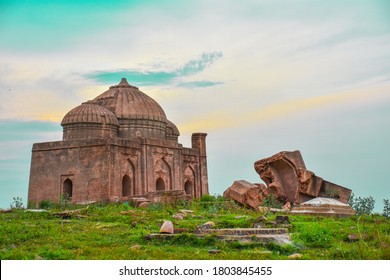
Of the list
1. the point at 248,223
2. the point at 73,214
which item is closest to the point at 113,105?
the point at 73,214

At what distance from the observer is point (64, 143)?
2575 cm

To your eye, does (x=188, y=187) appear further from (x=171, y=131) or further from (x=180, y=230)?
(x=180, y=230)

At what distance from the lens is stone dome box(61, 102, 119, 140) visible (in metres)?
26.8

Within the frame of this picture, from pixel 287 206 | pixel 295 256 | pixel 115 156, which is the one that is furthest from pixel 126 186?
pixel 295 256

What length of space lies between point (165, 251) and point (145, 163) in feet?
59.9

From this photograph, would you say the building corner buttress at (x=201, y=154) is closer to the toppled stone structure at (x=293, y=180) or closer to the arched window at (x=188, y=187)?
the arched window at (x=188, y=187)

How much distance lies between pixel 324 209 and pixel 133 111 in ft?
50.2

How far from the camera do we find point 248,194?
62.5 ft

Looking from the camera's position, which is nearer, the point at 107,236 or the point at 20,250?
the point at 20,250

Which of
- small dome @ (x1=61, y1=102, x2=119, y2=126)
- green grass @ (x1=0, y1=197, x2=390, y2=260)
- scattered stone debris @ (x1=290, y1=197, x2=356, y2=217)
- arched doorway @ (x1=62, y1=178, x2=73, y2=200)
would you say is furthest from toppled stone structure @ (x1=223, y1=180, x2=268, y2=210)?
small dome @ (x1=61, y1=102, x2=119, y2=126)

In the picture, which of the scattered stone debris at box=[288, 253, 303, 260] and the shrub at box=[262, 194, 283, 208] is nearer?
the scattered stone debris at box=[288, 253, 303, 260]

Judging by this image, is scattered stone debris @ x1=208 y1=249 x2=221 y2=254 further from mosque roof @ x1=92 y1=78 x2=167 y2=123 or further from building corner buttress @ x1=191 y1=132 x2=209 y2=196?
building corner buttress @ x1=191 y1=132 x2=209 y2=196

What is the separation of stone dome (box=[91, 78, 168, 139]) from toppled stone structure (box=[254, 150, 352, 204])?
9535mm
